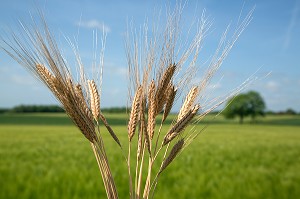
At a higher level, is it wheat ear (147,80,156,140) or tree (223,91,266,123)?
tree (223,91,266,123)

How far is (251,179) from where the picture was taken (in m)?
7.58

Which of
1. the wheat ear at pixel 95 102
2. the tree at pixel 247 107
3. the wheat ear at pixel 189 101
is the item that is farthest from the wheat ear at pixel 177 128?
the tree at pixel 247 107

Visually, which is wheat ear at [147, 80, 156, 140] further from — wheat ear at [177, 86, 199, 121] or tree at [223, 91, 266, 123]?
tree at [223, 91, 266, 123]

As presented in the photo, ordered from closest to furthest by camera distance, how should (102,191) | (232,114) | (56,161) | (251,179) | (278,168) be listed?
(102,191) < (251,179) < (56,161) < (278,168) < (232,114)

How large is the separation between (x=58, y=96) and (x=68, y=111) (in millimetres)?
60

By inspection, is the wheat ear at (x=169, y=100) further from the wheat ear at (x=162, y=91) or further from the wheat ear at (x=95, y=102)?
the wheat ear at (x=95, y=102)

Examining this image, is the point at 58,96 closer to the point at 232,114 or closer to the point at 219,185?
the point at 219,185

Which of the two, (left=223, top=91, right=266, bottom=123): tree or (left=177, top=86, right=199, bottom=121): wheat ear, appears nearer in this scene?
(left=177, top=86, right=199, bottom=121): wheat ear

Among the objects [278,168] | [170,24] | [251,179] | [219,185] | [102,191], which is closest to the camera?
[170,24]

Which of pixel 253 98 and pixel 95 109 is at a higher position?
pixel 253 98

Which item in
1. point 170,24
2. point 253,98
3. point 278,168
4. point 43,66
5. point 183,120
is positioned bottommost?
point 278,168

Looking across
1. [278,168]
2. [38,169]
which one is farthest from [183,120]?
[278,168]

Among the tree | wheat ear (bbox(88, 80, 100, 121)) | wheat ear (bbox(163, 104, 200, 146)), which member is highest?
the tree

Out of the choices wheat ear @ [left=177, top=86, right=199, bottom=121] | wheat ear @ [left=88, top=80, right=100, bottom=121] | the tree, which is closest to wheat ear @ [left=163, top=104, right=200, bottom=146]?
wheat ear @ [left=177, top=86, right=199, bottom=121]
